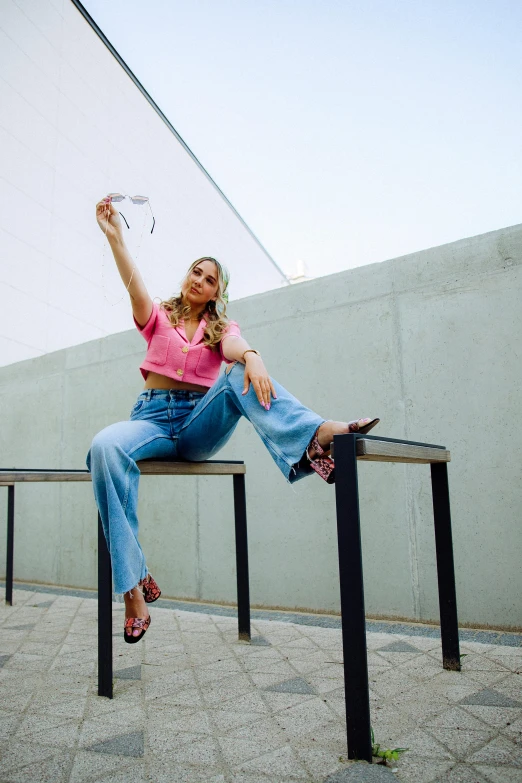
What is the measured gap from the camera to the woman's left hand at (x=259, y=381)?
1.28m

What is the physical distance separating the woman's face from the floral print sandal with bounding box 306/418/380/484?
0.92 metres

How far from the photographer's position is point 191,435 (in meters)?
1.67

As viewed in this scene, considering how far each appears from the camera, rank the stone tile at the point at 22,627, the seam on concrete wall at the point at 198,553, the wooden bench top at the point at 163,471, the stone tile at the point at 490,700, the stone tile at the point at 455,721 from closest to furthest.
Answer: the stone tile at the point at 455,721, the stone tile at the point at 490,700, the wooden bench top at the point at 163,471, the stone tile at the point at 22,627, the seam on concrete wall at the point at 198,553

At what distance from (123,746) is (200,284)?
4.60 feet

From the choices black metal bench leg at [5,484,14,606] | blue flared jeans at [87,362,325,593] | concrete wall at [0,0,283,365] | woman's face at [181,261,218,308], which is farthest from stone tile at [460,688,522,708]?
concrete wall at [0,0,283,365]

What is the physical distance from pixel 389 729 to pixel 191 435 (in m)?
0.96

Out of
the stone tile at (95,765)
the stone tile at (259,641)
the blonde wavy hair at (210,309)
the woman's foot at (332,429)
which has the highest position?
the blonde wavy hair at (210,309)

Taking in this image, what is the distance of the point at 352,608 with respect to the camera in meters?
0.95

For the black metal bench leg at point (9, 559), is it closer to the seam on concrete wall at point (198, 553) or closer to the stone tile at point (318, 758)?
the seam on concrete wall at point (198, 553)

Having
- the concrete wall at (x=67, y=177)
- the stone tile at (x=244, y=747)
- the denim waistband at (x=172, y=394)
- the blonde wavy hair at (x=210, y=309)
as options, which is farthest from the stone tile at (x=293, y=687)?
the concrete wall at (x=67, y=177)

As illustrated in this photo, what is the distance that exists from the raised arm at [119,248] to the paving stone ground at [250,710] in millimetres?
1204

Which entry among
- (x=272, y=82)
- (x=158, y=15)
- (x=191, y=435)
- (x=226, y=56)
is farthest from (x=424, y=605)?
(x=158, y=15)

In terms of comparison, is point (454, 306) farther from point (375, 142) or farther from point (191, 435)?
point (375, 142)

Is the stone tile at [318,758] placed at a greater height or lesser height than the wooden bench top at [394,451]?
lesser
